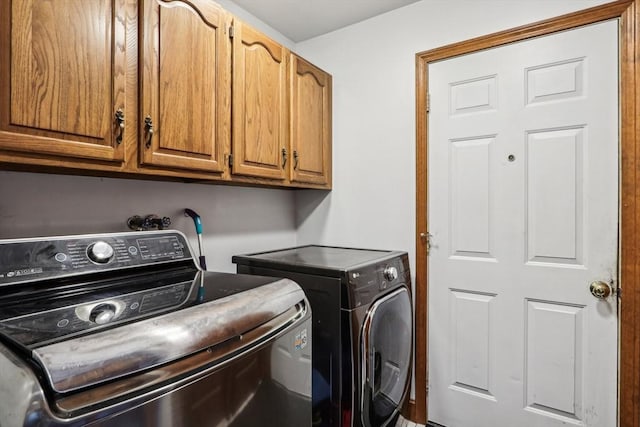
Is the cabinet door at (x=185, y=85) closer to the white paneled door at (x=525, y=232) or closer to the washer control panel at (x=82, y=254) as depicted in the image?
the washer control panel at (x=82, y=254)

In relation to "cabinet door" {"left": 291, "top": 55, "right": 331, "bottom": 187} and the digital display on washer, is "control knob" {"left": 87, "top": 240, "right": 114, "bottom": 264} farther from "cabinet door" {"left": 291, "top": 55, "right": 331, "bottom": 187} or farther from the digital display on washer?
"cabinet door" {"left": 291, "top": 55, "right": 331, "bottom": 187}

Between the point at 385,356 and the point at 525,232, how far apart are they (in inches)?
36.7

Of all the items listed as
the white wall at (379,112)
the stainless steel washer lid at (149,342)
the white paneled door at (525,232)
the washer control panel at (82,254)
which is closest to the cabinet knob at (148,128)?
the washer control panel at (82,254)

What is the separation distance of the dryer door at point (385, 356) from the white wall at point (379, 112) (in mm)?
425

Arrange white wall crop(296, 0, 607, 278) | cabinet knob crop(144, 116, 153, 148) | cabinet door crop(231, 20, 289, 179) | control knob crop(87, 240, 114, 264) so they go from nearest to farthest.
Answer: control knob crop(87, 240, 114, 264), cabinet knob crop(144, 116, 153, 148), cabinet door crop(231, 20, 289, 179), white wall crop(296, 0, 607, 278)

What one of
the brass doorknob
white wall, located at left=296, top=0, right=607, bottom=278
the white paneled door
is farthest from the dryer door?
the brass doorknob

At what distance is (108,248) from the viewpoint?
1156 millimetres

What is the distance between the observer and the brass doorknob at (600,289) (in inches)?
59.7

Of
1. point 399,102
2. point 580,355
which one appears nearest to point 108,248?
point 399,102

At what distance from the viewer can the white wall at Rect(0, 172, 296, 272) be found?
4.08ft

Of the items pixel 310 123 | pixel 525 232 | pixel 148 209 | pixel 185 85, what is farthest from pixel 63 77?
pixel 525 232

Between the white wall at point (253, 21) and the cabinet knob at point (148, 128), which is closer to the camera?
the cabinet knob at point (148, 128)

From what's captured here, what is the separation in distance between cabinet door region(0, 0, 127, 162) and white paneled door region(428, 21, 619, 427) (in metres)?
1.57

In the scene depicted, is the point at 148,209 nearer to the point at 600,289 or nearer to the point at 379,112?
the point at 379,112
